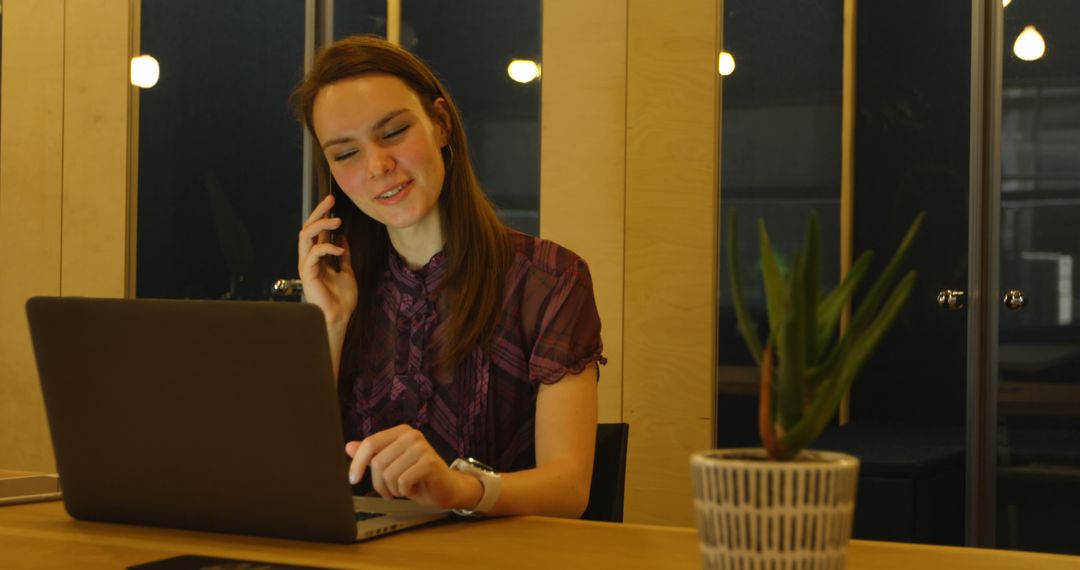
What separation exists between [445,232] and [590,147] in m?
1.89

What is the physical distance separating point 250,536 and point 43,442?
3703mm

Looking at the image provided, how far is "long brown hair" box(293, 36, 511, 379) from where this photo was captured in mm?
1985

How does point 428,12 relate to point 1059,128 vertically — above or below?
above

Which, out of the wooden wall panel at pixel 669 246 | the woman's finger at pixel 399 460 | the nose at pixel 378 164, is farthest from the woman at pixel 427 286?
the wooden wall panel at pixel 669 246

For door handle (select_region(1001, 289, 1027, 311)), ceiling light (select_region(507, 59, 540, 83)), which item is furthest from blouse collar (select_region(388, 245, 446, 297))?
door handle (select_region(1001, 289, 1027, 311))

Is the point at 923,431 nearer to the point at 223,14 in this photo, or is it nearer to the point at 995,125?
the point at 995,125

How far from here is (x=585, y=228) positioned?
387 centimetres

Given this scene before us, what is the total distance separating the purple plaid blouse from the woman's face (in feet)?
0.43

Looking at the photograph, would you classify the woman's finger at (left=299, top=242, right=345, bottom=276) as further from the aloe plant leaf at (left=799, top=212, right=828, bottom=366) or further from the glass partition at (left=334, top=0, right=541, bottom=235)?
the glass partition at (left=334, top=0, right=541, bottom=235)

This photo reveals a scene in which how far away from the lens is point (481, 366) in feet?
6.54

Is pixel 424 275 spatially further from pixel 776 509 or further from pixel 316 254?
pixel 776 509

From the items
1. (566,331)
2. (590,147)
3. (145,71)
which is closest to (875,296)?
(566,331)

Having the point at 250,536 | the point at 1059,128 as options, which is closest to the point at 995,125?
the point at 1059,128

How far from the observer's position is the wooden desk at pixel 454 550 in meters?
1.19
